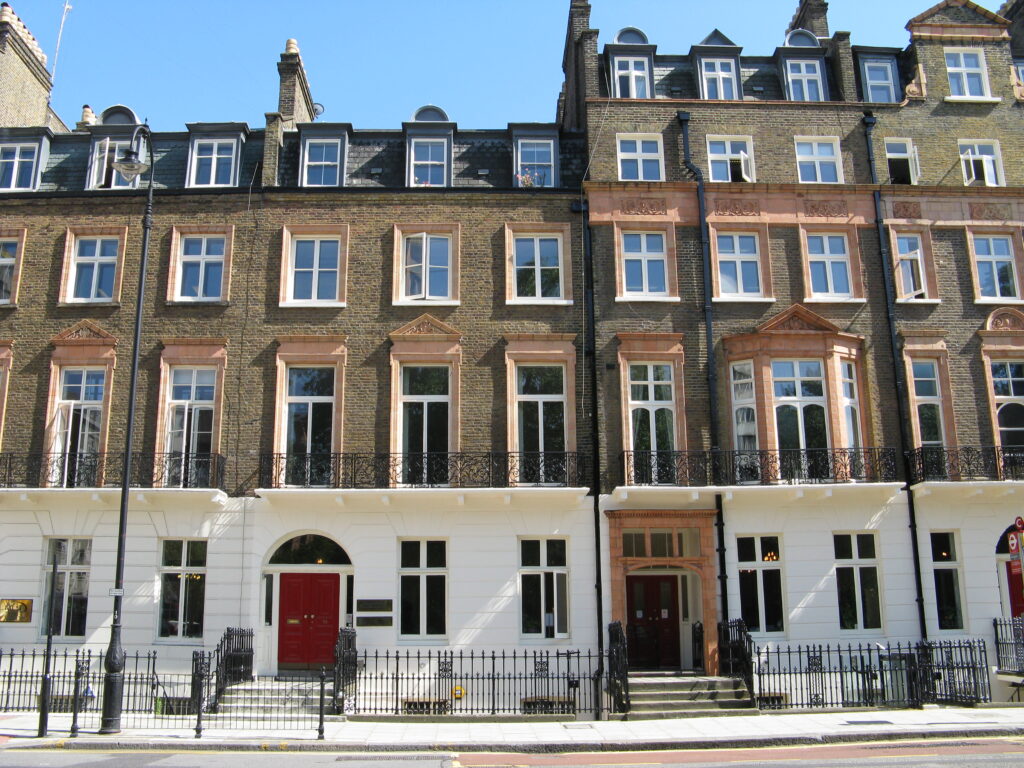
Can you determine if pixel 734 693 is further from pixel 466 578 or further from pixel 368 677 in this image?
pixel 368 677

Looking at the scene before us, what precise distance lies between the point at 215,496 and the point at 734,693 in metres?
11.4

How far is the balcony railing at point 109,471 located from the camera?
18.6 m

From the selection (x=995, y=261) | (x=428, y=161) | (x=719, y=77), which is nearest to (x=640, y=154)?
(x=719, y=77)

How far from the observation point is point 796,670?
17.4 meters

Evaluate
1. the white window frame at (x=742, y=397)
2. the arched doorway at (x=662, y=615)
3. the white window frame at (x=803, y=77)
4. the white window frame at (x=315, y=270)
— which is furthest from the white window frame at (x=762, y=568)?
the white window frame at (x=803, y=77)

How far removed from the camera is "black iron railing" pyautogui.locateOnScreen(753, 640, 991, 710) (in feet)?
54.1

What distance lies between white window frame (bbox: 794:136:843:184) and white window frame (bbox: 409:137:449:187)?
8.74m

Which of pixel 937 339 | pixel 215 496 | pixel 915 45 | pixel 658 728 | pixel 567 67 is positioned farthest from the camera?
pixel 567 67

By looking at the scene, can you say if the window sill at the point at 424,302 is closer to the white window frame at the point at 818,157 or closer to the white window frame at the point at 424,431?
the white window frame at the point at 424,431

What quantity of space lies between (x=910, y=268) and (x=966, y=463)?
4.85 meters

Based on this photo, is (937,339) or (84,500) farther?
(937,339)

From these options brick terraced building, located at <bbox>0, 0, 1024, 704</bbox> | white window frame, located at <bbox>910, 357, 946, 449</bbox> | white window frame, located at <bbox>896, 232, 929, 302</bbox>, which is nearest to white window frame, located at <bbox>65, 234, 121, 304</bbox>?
brick terraced building, located at <bbox>0, 0, 1024, 704</bbox>

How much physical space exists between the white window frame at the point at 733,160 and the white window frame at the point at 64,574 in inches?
666

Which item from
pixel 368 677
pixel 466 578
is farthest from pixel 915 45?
pixel 368 677
